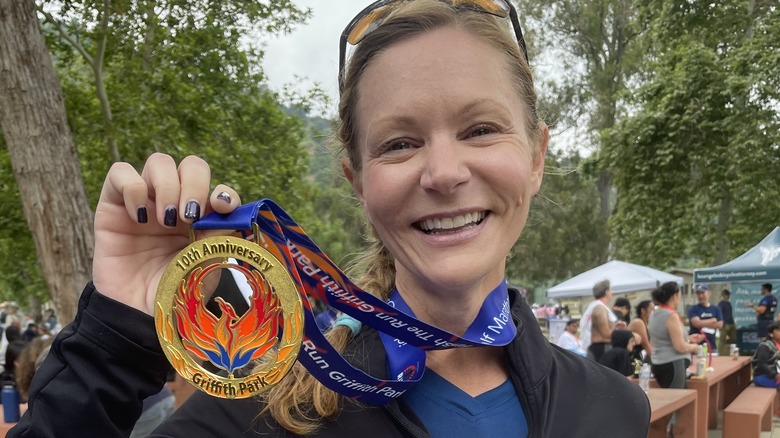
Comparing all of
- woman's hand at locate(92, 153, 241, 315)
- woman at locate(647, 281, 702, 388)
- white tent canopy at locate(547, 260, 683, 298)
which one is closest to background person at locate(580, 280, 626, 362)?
woman at locate(647, 281, 702, 388)

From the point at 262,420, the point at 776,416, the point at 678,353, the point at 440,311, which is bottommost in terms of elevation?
the point at 776,416

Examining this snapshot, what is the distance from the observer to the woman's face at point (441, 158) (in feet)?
4.25

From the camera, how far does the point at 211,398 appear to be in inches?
49.6

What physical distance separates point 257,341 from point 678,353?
769cm

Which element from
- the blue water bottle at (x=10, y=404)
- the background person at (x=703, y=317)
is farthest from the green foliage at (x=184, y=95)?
the background person at (x=703, y=317)

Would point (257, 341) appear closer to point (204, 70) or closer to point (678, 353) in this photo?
point (678, 353)

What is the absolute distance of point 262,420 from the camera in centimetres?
127

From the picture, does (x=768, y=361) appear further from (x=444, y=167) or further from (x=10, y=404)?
(x=444, y=167)

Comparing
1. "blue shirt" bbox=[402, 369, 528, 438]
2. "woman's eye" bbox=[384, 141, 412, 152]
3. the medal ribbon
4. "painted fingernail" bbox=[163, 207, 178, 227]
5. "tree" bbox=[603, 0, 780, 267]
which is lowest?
"blue shirt" bbox=[402, 369, 528, 438]

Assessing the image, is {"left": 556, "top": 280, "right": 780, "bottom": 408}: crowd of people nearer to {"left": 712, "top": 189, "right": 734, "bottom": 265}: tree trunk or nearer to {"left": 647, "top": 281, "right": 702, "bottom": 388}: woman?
{"left": 647, "top": 281, "right": 702, "bottom": 388}: woman

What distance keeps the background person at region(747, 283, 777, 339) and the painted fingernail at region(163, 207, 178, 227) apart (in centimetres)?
1424

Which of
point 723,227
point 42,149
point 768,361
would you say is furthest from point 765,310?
point 42,149

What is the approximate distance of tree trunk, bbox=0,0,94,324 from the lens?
216 inches

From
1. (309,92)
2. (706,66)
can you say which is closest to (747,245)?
(706,66)
